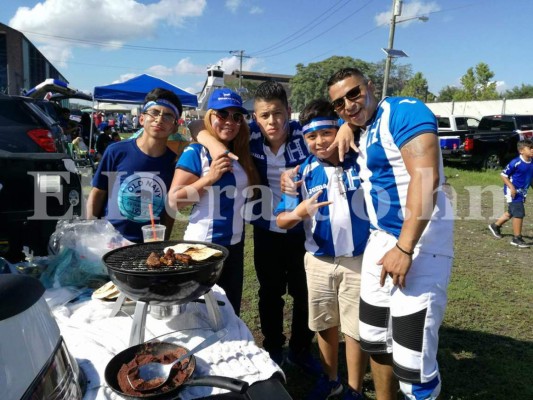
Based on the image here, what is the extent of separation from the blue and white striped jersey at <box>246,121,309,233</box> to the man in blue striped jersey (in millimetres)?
655

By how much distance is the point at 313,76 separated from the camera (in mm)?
71625

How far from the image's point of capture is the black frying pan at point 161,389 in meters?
1.30

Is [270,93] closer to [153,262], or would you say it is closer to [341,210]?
[341,210]

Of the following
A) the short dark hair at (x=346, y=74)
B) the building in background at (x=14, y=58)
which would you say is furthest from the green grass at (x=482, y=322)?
the building in background at (x=14, y=58)

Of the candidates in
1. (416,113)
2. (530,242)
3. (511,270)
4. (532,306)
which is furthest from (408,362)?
(530,242)

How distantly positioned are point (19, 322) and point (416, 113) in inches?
69.6

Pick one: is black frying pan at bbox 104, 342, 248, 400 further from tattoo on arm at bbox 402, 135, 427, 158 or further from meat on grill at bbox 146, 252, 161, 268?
tattoo on arm at bbox 402, 135, 427, 158

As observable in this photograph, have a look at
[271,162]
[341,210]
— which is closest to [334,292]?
[341,210]

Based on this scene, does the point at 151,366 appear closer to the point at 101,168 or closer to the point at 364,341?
the point at 364,341

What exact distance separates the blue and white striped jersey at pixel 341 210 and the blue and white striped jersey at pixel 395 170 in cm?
28

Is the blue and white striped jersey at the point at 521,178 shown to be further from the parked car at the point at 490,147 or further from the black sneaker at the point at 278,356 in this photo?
the parked car at the point at 490,147

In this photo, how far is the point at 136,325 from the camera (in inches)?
62.8

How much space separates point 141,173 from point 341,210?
1.35 m

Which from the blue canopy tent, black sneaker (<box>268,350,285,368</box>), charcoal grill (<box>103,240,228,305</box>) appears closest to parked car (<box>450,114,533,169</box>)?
the blue canopy tent
